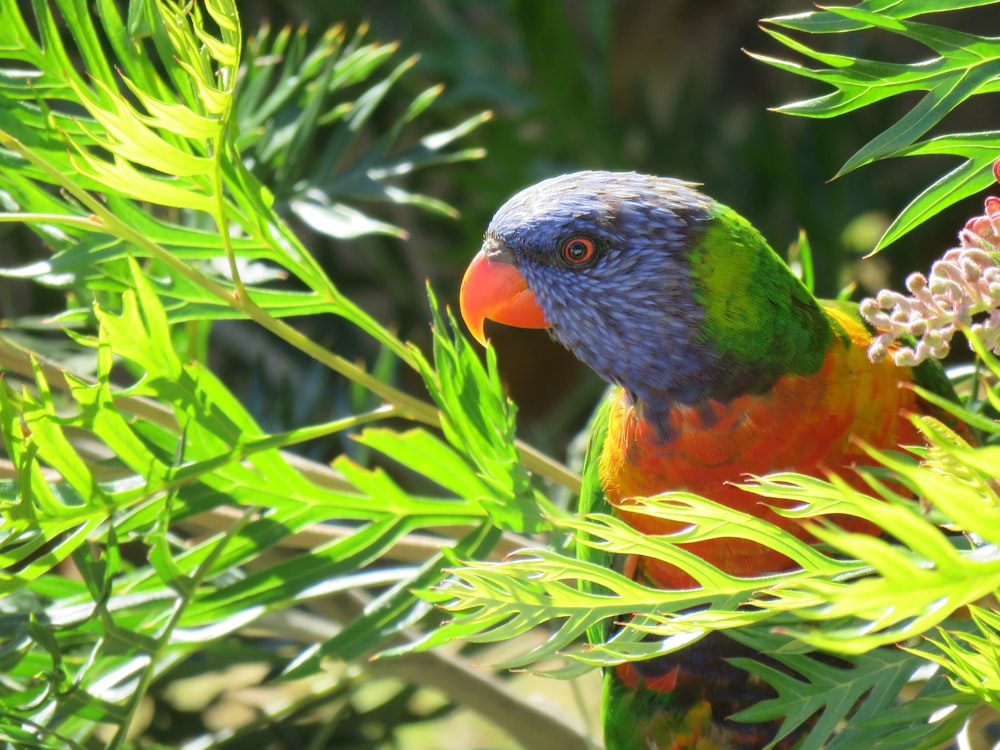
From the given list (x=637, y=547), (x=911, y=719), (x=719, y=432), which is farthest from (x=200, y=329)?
(x=911, y=719)

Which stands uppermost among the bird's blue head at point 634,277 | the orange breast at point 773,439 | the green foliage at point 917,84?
the green foliage at point 917,84

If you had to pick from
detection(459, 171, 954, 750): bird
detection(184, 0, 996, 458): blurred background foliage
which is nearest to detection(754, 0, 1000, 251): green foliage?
detection(459, 171, 954, 750): bird

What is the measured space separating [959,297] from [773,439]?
0.44 metres

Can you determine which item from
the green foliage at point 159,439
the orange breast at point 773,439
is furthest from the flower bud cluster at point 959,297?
the green foliage at point 159,439

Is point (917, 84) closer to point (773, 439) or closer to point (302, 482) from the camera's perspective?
point (773, 439)

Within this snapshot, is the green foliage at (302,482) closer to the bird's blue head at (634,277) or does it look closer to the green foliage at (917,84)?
the green foliage at (917,84)

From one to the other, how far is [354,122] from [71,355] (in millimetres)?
553

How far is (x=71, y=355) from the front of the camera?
1516 millimetres

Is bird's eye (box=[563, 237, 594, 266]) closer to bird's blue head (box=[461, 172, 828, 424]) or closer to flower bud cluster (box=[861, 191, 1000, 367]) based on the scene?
bird's blue head (box=[461, 172, 828, 424])

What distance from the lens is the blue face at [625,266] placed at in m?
1.02

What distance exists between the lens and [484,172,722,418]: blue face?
1023 millimetres

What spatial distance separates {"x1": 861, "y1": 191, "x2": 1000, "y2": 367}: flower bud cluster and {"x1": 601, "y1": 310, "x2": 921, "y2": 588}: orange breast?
0.34 metres

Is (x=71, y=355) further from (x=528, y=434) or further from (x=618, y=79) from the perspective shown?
(x=618, y=79)

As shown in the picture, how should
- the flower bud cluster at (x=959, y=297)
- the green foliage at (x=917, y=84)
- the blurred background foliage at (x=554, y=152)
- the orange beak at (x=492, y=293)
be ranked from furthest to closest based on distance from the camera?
the blurred background foliage at (x=554, y=152)
the orange beak at (x=492, y=293)
the green foliage at (x=917, y=84)
the flower bud cluster at (x=959, y=297)
